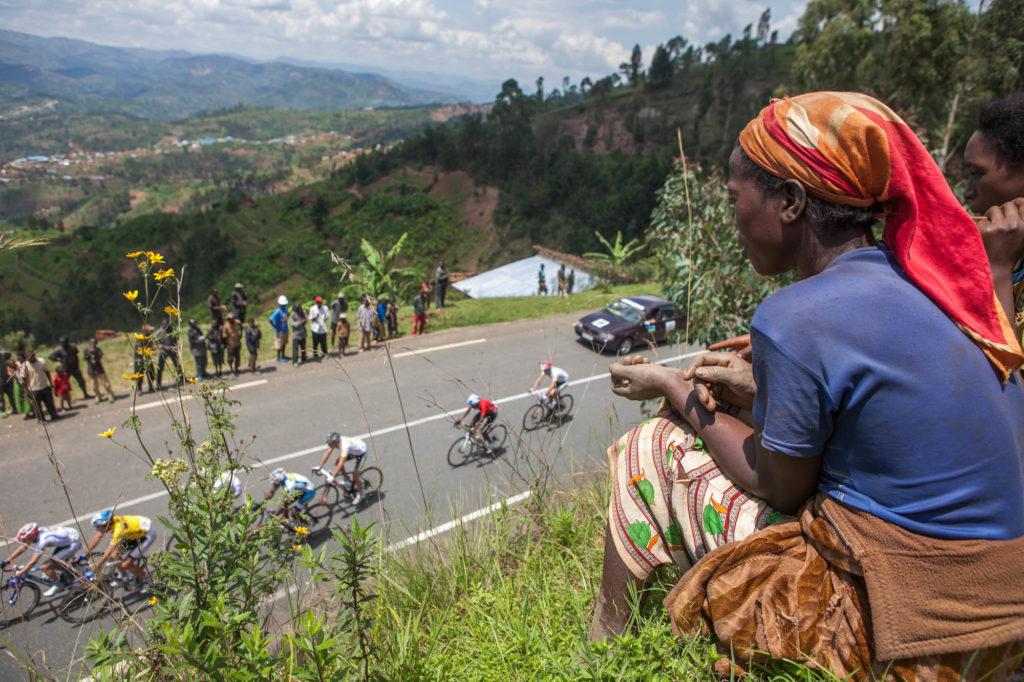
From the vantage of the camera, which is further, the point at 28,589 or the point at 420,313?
the point at 420,313

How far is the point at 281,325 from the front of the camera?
506 inches

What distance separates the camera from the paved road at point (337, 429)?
22.8 feet

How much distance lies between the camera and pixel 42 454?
9.34 meters

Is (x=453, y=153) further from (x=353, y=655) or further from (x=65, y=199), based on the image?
A: (x=65, y=199)

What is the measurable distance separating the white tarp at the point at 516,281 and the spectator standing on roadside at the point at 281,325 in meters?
12.1

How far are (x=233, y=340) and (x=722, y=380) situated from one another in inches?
479

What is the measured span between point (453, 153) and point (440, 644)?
203 ft

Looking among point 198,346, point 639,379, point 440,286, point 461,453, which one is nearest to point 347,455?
point 461,453

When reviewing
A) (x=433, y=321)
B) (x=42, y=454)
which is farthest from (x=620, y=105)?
(x=42, y=454)

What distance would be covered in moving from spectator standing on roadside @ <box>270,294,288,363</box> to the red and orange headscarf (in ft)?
41.3

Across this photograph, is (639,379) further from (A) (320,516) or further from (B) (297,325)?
(B) (297,325)

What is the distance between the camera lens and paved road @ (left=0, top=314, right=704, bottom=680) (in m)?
6.96

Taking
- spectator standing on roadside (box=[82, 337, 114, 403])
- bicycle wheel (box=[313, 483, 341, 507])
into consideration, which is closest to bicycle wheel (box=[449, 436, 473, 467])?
bicycle wheel (box=[313, 483, 341, 507])

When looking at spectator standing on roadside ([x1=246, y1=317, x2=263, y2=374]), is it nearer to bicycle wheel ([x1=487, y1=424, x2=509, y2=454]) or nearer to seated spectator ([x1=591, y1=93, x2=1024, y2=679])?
bicycle wheel ([x1=487, y1=424, x2=509, y2=454])
